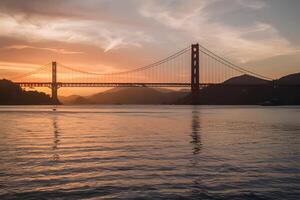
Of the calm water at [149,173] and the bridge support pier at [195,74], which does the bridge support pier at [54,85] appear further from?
the calm water at [149,173]

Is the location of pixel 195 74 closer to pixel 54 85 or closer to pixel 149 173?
A: pixel 54 85

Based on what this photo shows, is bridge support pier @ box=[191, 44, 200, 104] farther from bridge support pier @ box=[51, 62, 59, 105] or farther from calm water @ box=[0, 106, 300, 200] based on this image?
calm water @ box=[0, 106, 300, 200]

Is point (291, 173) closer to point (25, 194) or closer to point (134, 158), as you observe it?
point (134, 158)

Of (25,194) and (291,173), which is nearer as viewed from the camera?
(25,194)

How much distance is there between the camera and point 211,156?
54.3 ft

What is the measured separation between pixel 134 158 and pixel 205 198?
21.5ft

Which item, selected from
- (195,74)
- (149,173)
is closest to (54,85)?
(195,74)

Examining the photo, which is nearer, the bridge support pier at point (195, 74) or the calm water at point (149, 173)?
the calm water at point (149, 173)

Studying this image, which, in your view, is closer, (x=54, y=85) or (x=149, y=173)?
(x=149, y=173)

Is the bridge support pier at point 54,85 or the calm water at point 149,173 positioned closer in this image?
the calm water at point 149,173

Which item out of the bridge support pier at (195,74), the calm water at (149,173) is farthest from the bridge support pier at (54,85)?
the calm water at (149,173)

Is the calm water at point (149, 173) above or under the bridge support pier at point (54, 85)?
under

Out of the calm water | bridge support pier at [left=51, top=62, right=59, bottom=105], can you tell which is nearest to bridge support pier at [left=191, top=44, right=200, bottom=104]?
bridge support pier at [left=51, top=62, right=59, bottom=105]

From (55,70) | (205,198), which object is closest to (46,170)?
(205,198)
